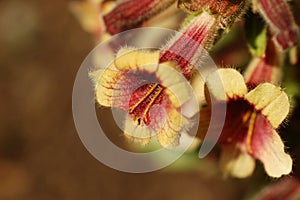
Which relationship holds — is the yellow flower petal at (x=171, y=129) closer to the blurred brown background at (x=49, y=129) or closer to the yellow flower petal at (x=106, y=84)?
the yellow flower petal at (x=106, y=84)

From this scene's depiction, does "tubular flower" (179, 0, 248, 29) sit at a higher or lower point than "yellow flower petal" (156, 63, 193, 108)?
higher

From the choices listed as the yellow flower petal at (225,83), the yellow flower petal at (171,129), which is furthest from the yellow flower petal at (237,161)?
the yellow flower petal at (171,129)

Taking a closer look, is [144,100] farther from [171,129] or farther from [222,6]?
[222,6]

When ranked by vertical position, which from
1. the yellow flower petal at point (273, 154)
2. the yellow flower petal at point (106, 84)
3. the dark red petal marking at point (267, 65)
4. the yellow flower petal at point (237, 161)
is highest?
the yellow flower petal at point (106, 84)

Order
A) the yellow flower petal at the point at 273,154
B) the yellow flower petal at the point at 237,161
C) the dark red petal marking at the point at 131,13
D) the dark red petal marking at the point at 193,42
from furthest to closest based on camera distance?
the yellow flower petal at the point at 237,161 → the dark red petal marking at the point at 131,13 → the yellow flower petal at the point at 273,154 → the dark red petal marking at the point at 193,42

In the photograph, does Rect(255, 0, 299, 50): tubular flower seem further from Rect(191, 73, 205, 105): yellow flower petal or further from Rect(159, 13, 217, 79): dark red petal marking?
Rect(191, 73, 205, 105): yellow flower petal

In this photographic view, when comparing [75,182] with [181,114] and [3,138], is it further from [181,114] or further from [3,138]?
[181,114]

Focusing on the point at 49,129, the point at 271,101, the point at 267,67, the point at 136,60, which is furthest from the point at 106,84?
the point at 49,129

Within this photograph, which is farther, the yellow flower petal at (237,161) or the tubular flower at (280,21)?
the yellow flower petal at (237,161)

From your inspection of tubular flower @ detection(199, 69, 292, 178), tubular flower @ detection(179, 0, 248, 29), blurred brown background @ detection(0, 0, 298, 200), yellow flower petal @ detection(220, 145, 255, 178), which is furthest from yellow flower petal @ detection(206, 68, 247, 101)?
blurred brown background @ detection(0, 0, 298, 200)
